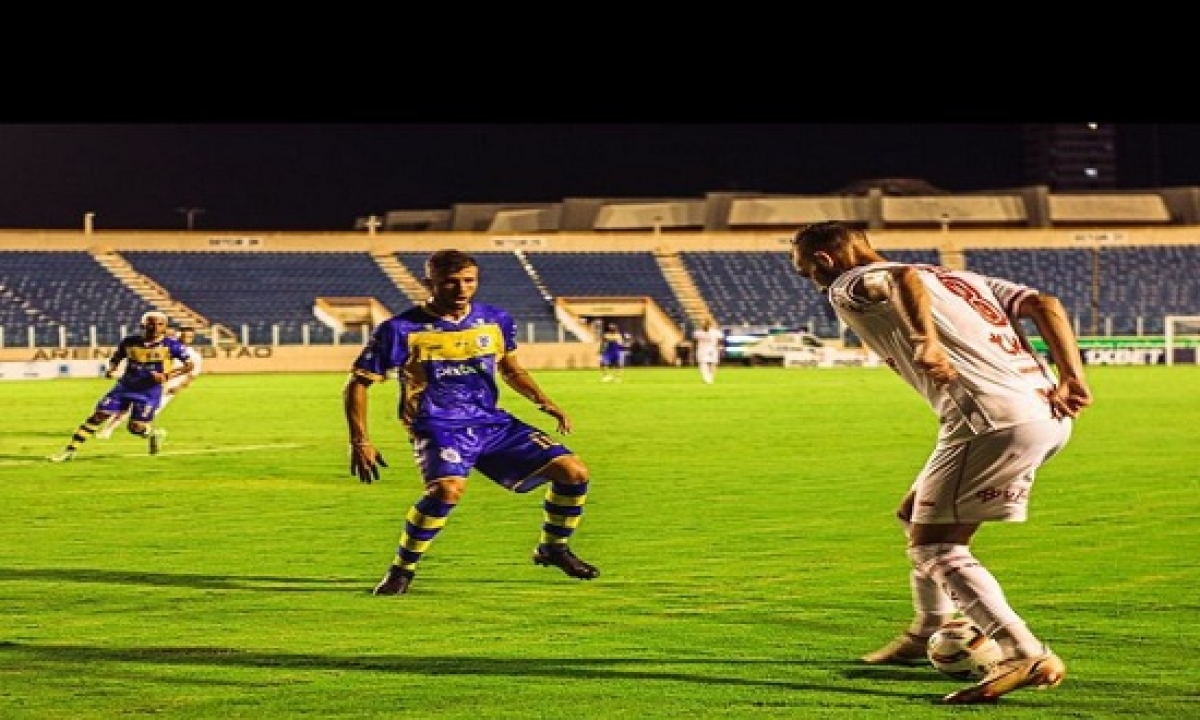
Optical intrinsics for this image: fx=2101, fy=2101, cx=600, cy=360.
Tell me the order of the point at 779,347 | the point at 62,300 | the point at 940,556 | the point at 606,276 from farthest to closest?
the point at 606,276, the point at 779,347, the point at 62,300, the point at 940,556

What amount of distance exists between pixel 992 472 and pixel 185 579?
671cm

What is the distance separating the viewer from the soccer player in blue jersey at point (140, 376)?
26828 millimetres

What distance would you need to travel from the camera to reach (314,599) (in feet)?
43.3

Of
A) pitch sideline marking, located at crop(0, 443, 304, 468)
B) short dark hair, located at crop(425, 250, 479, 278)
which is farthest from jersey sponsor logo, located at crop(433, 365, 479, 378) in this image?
pitch sideline marking, located at crop(0, 443, 304, 468)

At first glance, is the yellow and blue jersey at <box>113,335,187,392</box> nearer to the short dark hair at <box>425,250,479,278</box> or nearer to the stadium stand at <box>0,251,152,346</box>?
the short dark hair at <box>425,250,479,278</box>

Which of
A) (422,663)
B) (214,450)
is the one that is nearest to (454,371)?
(422,663)

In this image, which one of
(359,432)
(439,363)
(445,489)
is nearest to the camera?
(359,432)

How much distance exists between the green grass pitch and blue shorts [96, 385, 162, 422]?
72 centimetres

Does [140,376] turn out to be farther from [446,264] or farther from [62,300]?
[62,300]

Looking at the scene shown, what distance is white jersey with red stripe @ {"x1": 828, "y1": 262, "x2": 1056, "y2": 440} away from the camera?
31.2 ft

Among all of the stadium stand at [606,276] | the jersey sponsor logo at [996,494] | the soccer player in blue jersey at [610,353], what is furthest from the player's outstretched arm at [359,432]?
the stadium stand at [606,276]

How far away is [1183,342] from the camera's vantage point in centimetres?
7806

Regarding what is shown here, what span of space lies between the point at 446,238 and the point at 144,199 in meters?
29.3

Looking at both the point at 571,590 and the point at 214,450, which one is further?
the point at 214,450
